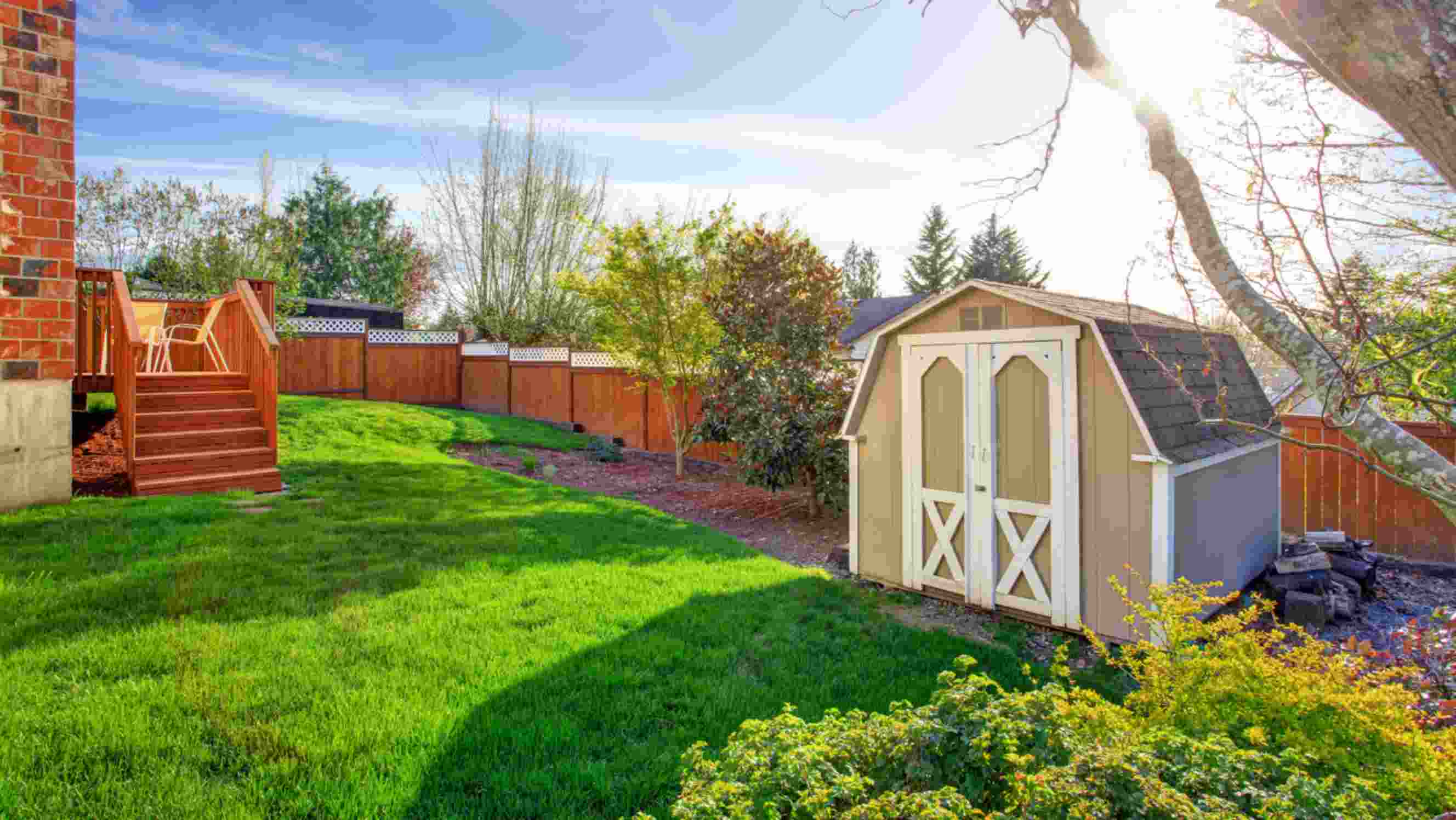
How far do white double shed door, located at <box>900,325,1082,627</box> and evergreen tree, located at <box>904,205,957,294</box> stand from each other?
93.8 feet

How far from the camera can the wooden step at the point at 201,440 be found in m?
6.64

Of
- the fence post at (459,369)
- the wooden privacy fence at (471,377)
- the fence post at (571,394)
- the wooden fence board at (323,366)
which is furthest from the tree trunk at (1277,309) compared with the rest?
the wooden fence board at (323,366)

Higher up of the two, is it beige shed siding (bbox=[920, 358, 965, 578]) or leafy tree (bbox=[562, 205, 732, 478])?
leafy tree (bbox=[562, 205, 732, 478])

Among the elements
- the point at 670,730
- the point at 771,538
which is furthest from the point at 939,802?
the point at 771,538

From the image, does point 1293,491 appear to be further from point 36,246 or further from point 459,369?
point 459,369

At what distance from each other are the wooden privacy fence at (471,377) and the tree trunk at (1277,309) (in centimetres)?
1021

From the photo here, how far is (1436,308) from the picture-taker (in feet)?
14.9

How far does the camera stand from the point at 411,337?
17.3 metres

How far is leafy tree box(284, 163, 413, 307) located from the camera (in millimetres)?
27453

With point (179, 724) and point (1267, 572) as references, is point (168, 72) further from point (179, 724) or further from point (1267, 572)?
point (1267, 572)

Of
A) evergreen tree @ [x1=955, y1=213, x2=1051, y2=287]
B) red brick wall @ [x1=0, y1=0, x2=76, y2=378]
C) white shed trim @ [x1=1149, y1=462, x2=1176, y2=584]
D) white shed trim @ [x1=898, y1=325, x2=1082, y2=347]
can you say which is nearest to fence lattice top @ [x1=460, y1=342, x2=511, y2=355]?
red brick wall @ [x1=0, y1=0, x2=76, y2=378]

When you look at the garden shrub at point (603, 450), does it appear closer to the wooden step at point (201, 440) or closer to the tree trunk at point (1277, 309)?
the wooden step at point (201, 440)

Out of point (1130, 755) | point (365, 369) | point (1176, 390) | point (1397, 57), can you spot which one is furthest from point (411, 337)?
point (1397, 57)

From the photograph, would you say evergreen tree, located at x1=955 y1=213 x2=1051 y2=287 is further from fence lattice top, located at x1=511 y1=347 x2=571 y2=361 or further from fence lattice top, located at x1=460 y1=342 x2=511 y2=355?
fence lattice top, located at x1=511 y1=347 x2=571 y2=361
